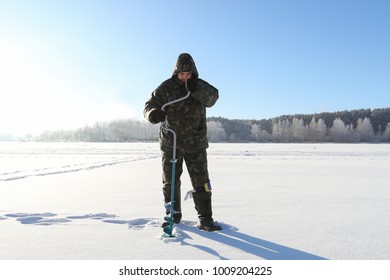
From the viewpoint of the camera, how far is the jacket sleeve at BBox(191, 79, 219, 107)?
3.18 metres

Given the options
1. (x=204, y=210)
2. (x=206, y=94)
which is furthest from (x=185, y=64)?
(x=204, y=210)

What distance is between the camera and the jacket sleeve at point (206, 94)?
3.18 metres

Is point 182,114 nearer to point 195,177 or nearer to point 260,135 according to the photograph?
point 195,177

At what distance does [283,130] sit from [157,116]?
315 ft

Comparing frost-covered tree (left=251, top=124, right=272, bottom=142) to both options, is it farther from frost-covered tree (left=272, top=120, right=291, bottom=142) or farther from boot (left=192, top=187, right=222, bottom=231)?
boot (left=192, top=187, right=222, bottom=231)

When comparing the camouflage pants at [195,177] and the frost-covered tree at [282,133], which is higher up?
the frost-covered tree at [282,133]

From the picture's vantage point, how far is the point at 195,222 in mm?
3471

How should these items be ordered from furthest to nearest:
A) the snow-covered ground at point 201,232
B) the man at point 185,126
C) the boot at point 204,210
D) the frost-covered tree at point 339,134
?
the frost-covered tree at point 339,134 → the man at point 185,126 → the boot at point 204,210 → the snow-covered ground at point 201,232

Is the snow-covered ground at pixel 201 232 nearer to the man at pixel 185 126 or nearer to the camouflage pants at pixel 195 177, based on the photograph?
the camouflage pants at pixel 195 177

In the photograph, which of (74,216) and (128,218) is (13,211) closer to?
(74,216)

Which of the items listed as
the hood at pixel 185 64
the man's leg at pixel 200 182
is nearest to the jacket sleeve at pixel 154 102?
the hood at pixel 185 64

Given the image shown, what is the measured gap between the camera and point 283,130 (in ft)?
312

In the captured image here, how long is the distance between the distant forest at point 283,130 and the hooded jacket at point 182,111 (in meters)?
83.4
